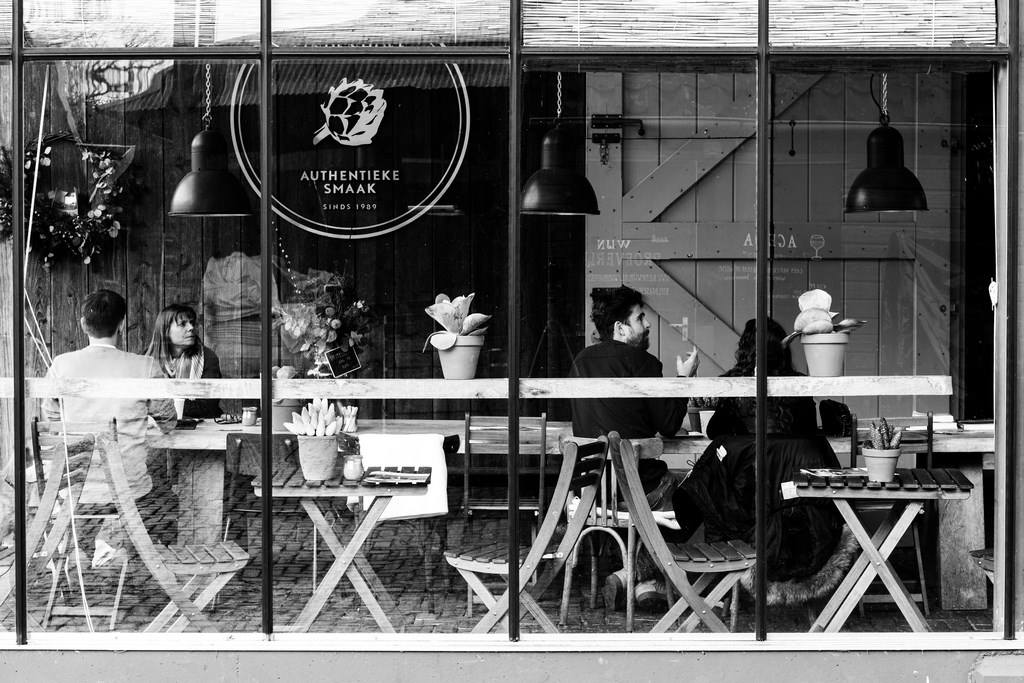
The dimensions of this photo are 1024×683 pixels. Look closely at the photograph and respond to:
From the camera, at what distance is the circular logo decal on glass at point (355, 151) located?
8344mm

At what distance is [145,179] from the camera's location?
841 cm

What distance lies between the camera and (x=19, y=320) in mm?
4453

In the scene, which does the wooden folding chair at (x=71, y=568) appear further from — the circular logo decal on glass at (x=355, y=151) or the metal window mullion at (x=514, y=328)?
the circular logo decal on glass at (x=355, y=151)

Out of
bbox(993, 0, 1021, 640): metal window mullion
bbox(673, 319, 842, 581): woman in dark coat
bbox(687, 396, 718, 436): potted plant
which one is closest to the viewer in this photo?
bbox(993, 0, 1021, 640): metal window mullion

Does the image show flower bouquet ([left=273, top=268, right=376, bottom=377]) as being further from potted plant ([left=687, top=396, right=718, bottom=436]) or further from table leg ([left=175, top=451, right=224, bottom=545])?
potted plant ([left=687, top=396, right=718, bottom=436])

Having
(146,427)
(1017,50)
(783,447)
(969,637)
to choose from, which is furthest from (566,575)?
(1017,50)

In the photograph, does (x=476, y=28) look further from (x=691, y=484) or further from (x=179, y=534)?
(x=179, y=534)

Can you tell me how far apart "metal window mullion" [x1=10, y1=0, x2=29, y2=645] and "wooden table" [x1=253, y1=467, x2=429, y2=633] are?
2.92 feet

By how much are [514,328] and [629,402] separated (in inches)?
69.3

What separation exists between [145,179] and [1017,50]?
6.01 m

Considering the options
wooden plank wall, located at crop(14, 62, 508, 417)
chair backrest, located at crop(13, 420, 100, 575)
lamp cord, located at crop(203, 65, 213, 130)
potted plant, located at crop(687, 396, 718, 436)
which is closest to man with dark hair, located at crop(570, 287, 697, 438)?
potted plant, located at crop(687, 396, 718, 436)

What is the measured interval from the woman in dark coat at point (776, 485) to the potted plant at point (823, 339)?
0.28m

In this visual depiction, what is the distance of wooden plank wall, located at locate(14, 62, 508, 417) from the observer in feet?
27.2

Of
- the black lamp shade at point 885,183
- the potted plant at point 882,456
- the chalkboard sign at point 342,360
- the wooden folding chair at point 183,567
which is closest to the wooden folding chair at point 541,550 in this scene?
the wooden folding chair at point 183,567
